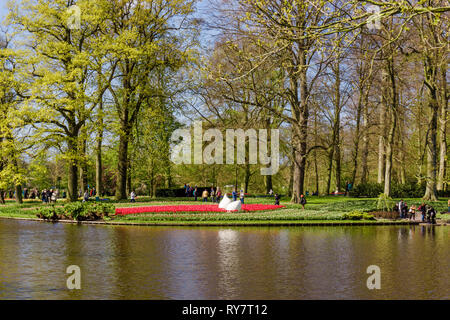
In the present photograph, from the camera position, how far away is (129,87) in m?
50.8

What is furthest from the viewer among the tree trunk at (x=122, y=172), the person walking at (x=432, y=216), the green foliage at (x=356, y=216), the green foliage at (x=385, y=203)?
the tree trunk at (x=122, y=172)

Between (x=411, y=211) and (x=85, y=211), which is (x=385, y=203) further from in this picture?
(x=85, y=211)

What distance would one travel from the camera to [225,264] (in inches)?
562

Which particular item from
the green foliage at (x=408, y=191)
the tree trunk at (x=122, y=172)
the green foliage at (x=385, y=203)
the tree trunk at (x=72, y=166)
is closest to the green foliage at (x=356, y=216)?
the green foliage at (x=385, y=203)

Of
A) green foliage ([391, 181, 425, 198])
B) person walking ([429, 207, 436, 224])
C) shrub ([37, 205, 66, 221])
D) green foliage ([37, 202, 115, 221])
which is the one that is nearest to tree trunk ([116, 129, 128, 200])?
shrub ([37, 205, 66, 221])

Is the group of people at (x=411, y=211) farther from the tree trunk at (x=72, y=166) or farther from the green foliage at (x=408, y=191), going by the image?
the tree trunk at (x=72, y=166)

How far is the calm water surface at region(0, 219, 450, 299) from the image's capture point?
35.2 feet

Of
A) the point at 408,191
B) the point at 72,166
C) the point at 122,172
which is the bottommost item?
the point at 408,191

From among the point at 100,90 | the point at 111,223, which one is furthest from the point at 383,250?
the point at 100,90

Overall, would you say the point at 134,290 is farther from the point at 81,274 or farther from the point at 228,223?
the point at 228,223

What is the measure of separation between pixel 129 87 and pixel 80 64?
25.5 feet

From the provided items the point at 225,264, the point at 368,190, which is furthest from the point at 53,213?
the point at 368,190

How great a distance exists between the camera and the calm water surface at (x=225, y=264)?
10727mm

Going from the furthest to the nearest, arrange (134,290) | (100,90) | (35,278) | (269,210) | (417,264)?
(100,90)
(269,210)
(417,264)
(35,278)
(134,290)
